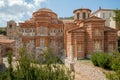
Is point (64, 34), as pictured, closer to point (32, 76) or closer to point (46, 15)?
point (46, 15)

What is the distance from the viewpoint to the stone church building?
28.6 meters

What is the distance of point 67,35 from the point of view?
31312 millimetres

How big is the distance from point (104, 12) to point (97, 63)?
29336 millimetres

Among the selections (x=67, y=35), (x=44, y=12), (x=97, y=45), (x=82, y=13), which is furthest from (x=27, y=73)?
(x=82, y=13)

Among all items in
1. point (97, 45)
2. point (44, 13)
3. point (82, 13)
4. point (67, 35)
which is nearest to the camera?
Answer: point (97, 45)

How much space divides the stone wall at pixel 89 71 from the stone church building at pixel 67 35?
9.42 feet

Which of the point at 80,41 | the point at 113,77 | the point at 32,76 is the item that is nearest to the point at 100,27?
the point at 80,41

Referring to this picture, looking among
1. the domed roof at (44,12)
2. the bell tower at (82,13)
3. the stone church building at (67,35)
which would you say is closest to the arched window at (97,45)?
the stone church building at (67,35)

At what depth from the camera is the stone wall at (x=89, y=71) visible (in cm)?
2059

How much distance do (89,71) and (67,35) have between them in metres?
10.4

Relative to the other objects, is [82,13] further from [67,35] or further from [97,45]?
[97,45]

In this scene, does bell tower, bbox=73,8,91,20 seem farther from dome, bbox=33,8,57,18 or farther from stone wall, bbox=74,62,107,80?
stone wall, bbox=74,62,107,80

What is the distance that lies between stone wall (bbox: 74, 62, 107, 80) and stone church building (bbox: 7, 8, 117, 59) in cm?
287

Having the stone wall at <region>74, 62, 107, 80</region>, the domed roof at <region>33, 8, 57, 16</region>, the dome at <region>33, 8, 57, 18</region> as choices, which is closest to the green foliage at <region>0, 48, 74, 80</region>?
the stone wall at <region>74, 62, 107, 80</region>
